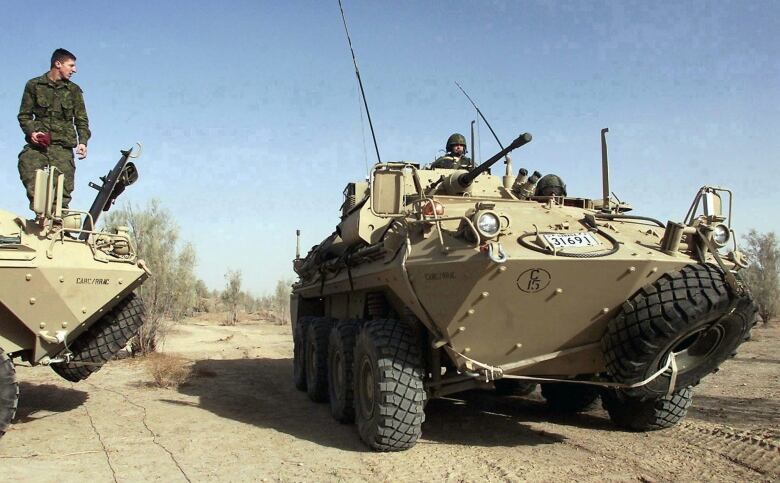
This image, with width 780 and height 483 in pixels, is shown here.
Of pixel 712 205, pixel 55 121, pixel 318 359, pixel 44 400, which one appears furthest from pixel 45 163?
pixel 712 205

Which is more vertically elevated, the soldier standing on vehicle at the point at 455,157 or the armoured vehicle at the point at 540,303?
the soldier standing on vehicle at the point at 455,157

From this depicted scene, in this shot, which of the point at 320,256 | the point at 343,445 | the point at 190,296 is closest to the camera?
the point at 343,445

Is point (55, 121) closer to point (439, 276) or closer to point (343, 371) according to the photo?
point (343, 371)

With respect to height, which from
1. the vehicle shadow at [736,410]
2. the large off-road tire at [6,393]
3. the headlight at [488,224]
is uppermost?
the headlight at [488,224]

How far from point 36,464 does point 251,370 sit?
686 cm

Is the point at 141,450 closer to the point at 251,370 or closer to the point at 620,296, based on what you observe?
the point at 620,296

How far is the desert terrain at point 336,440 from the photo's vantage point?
15.4 feet

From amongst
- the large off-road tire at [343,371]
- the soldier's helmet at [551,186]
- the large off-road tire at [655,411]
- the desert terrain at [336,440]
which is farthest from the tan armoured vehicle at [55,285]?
the large off-road tire at [655,411]

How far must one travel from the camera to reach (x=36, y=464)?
500 cm

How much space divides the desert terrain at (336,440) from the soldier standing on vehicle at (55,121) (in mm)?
→ 2438

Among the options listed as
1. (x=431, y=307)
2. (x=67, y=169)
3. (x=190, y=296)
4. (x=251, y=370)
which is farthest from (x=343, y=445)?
(x=190, y=296)

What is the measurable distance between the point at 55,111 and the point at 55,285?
2.09 m

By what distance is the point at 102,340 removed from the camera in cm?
672

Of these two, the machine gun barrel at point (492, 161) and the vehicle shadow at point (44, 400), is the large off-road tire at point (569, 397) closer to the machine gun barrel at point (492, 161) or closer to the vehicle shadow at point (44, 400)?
the machine gun barrel at point (492, 161)
